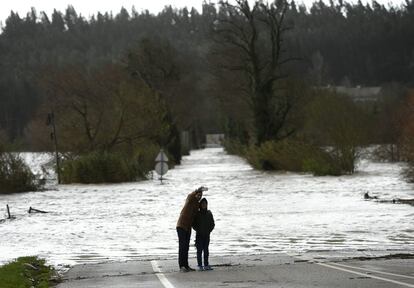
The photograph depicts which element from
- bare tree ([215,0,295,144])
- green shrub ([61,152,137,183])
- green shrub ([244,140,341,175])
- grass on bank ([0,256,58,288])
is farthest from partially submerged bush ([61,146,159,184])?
grass on bank ([0,256,58,288])

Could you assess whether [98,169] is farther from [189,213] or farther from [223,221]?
[189,213]

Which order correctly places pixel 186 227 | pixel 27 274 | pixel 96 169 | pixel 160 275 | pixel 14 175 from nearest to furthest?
pixel 160 275, pixel 27 274, pixel 186 227, pixel 14 175, pixel 96 169

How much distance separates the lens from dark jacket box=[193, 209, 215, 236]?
48.6ft

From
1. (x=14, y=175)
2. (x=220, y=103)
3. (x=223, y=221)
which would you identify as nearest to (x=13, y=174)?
(x=14, y=175)

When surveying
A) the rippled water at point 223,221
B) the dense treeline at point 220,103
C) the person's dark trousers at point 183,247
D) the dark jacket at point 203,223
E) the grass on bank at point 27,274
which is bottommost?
the rippled water at point 223,221

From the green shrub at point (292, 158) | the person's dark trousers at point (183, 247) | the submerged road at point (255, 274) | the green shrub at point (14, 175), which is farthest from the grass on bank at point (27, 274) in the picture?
the green shrub at point (292, 158)

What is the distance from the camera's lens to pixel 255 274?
44.7ft

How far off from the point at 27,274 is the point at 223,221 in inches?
434

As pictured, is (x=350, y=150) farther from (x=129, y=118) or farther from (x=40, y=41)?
(x=40, y=41)

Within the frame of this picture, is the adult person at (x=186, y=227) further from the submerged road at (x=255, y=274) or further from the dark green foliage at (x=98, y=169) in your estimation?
the dark green foliage at (x=98, y=169)

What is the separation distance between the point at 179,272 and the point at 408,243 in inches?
250

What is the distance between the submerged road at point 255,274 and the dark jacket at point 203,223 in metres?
0.77

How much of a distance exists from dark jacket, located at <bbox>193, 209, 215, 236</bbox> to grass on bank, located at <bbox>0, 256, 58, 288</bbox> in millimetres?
2828

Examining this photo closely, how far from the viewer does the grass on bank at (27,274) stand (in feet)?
43.3
